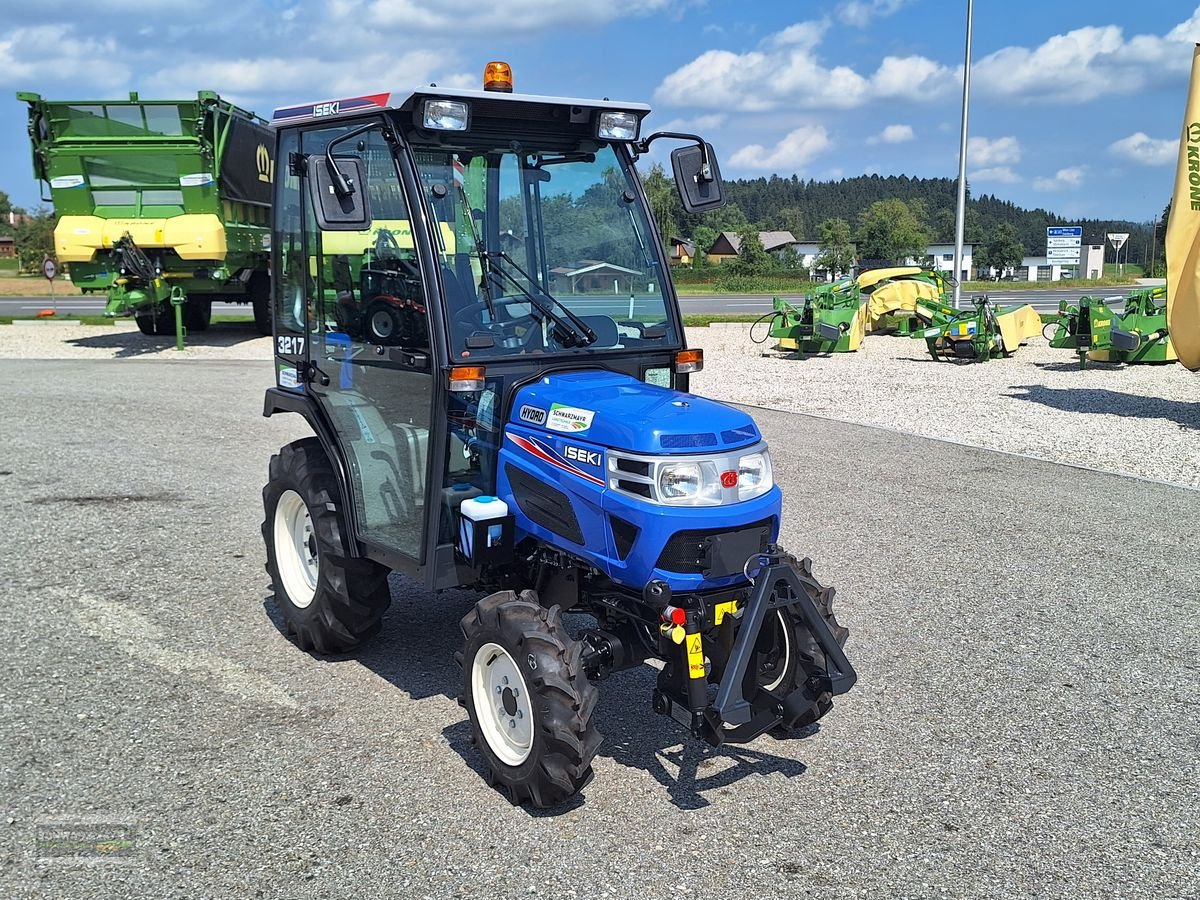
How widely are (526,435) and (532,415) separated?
0.09 m

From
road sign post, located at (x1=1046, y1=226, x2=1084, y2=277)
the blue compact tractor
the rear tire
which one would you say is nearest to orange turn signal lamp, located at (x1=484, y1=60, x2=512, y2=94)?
the blue compact tractor

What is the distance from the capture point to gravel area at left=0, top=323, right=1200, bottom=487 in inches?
433

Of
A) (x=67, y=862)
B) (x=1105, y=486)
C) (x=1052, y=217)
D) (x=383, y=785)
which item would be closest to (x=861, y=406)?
(x=1105, y=486)

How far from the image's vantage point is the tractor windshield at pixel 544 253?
4.31 m

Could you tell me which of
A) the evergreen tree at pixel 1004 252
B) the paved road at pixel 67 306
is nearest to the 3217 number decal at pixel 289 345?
the paved road at pixel 67 306

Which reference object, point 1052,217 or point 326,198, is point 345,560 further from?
point 1052,217

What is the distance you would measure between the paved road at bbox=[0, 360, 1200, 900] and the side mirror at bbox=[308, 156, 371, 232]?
2.11m

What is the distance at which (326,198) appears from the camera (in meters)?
3.86

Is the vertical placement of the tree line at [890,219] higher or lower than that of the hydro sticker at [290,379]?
higher

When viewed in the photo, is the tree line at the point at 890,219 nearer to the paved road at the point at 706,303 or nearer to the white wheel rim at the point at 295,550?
the paved road at the point at 706,303

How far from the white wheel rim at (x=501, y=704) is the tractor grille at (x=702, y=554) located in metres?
0.70

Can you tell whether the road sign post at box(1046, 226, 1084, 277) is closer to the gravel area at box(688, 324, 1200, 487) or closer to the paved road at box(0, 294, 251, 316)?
the gravel area at box(688, 324, 1200, 487)

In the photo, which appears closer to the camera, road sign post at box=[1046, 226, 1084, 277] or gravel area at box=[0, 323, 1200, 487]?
gravel area at box=[0, 323, 1200, 487]

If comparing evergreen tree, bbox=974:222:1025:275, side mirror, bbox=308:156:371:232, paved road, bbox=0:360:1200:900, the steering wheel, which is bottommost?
paved road, bbox=0:360:1200:900
